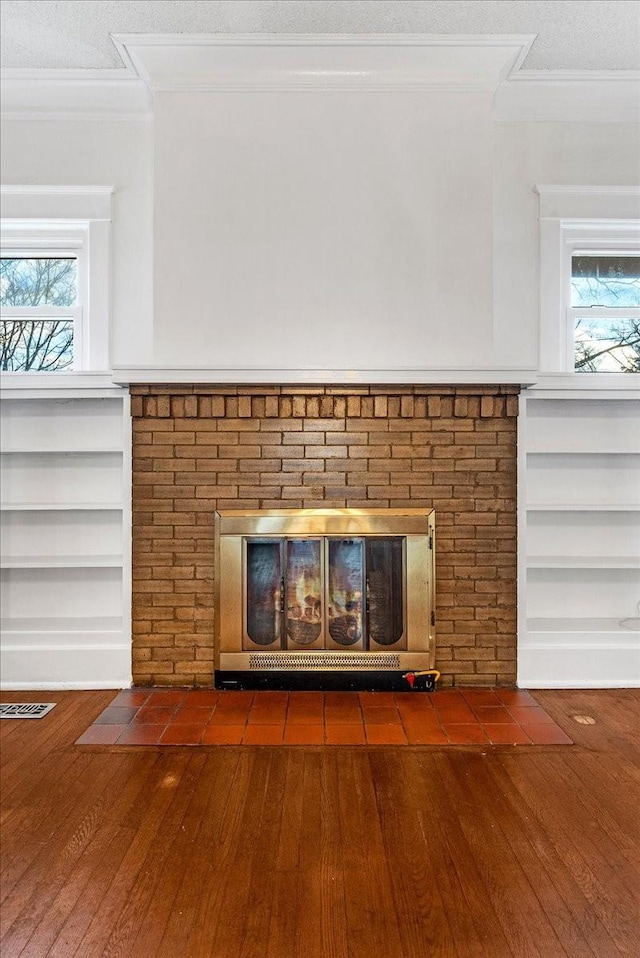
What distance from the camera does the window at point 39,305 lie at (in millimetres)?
3240

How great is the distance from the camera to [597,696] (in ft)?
9.84

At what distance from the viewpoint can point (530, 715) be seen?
2.75 metres

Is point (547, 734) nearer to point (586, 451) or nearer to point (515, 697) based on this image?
point (515, 697)

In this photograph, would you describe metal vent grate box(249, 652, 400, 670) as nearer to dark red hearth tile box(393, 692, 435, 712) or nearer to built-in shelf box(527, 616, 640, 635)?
dark red hearth tile box(393, 692, 435, 712)

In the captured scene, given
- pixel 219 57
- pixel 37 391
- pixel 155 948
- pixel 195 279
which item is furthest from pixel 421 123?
pixel 155 948

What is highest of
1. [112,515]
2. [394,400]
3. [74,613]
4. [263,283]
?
[263,283]

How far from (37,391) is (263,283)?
1192mm

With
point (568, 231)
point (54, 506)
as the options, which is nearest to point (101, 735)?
point (54, 506)

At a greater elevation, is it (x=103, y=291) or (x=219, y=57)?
(x=219, y=57)

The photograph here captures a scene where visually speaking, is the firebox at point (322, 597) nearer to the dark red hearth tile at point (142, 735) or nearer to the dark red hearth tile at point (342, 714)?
the dark red hearth tile at point (342, 714)

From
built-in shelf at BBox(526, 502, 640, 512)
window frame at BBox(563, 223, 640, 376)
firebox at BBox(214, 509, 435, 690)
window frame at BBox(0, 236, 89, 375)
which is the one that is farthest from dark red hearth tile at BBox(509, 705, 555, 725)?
window frame at BBox(0, 236, 89, 375)

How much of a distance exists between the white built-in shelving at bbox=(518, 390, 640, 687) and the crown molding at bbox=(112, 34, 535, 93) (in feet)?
4.98

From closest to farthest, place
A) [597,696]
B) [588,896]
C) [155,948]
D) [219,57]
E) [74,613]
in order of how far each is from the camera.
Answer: [155,948], [588,896], [219,57], [597,696], [74,613]

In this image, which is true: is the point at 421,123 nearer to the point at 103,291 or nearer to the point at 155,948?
the point at 103,291
